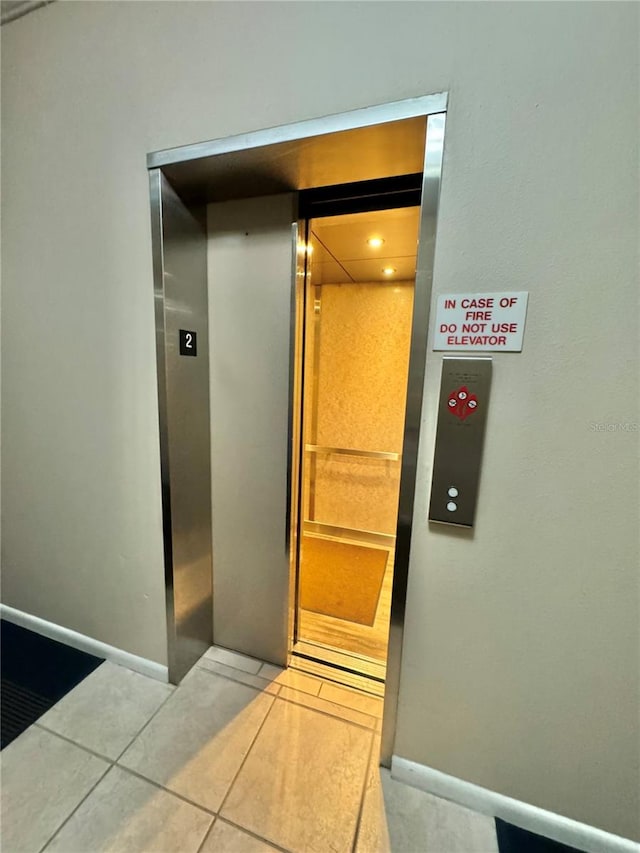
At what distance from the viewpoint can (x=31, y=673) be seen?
5.11ft

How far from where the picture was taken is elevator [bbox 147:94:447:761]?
3.38 ft

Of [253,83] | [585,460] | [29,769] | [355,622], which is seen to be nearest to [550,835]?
[355,622]

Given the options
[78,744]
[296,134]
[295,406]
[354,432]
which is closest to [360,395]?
[354,432]

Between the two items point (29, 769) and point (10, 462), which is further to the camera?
point (10, 462)

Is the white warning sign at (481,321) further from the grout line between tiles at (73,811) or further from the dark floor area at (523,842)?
the grout line between tiles at (73,811)

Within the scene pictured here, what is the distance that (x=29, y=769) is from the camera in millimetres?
1184

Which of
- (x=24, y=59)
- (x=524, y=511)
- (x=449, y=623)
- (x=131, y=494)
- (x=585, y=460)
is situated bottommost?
(x=449, y=623)

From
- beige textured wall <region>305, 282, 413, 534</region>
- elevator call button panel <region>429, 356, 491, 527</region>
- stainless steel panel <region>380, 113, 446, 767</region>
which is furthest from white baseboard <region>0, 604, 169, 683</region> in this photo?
beige textured wall <region>305, 282, 413, 534</region>

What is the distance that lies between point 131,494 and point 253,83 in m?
1.61

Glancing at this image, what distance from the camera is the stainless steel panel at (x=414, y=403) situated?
3.01 feet

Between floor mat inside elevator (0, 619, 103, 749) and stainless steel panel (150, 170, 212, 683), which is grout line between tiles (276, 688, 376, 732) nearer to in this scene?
stainless steel panel (150, 170, 212, 683)

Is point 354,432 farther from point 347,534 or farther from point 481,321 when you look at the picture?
point 481,321

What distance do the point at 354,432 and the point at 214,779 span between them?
236cm

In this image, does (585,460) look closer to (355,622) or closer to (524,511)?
(524,511)
